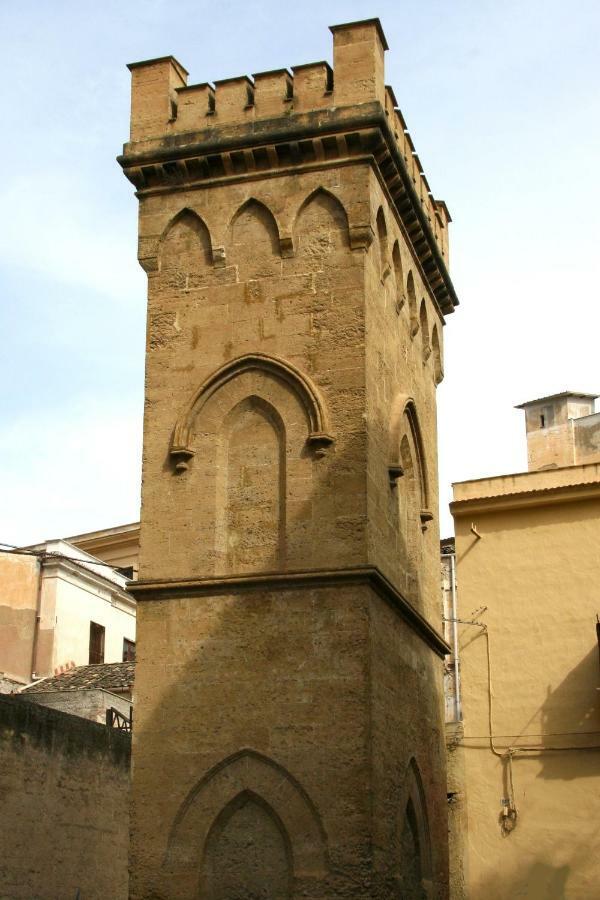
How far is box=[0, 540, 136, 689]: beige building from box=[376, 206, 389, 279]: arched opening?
1448cm

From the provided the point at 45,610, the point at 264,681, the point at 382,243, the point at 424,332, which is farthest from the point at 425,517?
the point at 45,610

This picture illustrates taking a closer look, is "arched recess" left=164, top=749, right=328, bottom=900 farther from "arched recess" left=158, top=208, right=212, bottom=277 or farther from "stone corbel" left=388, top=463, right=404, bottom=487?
"arched recess" left=158, top=208, right=212, bottom=277

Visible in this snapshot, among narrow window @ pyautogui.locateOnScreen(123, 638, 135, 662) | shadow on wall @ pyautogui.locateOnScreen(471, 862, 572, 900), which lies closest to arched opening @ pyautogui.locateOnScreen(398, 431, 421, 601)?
shadow on wall @ pyautogui.locateOnScreen(471, 862, 572, 900)

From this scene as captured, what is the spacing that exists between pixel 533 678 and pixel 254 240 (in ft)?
27.3

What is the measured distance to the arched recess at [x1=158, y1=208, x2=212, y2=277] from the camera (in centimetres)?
1321

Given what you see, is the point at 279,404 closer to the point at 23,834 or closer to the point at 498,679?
the point at 23,834

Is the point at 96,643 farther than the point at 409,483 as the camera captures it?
Yes

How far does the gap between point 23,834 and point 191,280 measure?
703 cm

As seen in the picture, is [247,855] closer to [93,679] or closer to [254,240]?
[254,240]

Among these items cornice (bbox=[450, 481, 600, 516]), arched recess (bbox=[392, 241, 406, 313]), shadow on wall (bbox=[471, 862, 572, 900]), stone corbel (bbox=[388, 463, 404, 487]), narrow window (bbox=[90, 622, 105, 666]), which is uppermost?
arched recess (bbox=[392, 241, 406, 313])

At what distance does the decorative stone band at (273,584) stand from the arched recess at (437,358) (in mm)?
3665

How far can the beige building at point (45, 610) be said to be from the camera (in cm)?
2639

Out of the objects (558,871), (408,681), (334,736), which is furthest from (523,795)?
(334,736)

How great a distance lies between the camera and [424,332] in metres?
15.2
